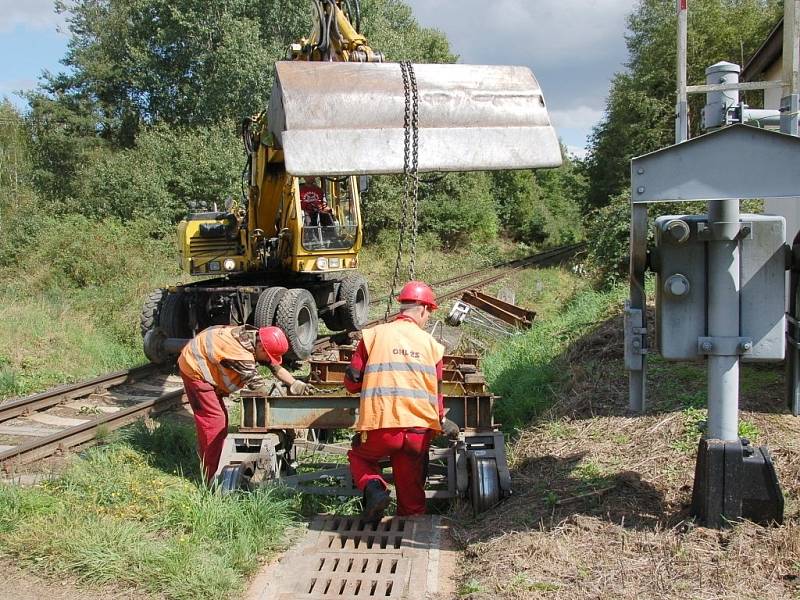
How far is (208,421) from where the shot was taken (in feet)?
18.4

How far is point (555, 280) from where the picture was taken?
22516 mm

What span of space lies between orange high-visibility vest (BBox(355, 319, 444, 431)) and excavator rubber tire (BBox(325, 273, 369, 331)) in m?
7.68

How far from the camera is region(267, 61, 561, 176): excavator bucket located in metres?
4.42

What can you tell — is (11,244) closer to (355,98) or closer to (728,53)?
(355,98)

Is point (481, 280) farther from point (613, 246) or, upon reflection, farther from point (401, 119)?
point (401, 119)

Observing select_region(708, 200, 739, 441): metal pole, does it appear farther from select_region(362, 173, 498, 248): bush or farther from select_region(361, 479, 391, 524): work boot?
select_region(362, 173, 498, 248): bush

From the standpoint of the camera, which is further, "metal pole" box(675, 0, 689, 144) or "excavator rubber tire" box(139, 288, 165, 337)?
"excavator rubber tire" box(139, 288, 165, 337)

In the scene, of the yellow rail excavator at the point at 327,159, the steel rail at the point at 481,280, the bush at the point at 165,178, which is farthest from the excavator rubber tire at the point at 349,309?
the bush at the point at 165,178

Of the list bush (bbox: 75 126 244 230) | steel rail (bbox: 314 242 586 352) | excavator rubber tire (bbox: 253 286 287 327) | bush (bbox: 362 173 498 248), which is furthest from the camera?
bush (bbox: 362 173 498 248)

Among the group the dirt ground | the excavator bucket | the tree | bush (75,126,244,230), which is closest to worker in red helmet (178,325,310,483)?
the excavator bucket

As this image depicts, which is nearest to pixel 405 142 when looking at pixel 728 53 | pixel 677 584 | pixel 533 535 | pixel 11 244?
pixel 533 535

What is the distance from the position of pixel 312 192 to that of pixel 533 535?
24.6 ft

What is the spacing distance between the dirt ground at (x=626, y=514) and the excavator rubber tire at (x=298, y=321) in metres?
4.46

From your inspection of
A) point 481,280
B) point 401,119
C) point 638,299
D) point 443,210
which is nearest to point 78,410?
point 401,119
